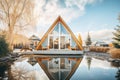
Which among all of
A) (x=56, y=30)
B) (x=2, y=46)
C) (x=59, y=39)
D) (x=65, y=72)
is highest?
(x=56, y=30)

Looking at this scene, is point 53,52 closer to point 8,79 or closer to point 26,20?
point 26,20

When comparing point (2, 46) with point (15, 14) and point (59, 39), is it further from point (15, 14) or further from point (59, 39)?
point (59, 39)

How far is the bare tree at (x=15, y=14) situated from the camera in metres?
17.2

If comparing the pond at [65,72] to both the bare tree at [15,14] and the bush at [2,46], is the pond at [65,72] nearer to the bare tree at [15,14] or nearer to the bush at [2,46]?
the bush at [2,46]

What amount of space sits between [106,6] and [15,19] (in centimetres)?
1341

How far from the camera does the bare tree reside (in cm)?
1719

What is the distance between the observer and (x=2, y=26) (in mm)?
17000

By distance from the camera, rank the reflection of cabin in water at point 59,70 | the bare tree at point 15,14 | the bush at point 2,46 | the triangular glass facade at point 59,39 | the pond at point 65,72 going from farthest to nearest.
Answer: the triangular glass facade at point 59,39 < the bare tree at point 15,14 < the bush at point 2,46 < the reflection of cabin in water at point 59,70 < the pond at point 65,72

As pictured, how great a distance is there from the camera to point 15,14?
1766 cm

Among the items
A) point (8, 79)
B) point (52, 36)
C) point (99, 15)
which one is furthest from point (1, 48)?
point (99, 15)

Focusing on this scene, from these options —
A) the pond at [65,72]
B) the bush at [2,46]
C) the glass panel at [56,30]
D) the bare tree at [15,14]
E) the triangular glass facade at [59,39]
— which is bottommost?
the pond at [65,72]

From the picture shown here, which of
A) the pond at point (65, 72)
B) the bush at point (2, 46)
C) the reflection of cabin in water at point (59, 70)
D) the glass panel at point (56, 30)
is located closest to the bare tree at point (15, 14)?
the glass panel at point (56, 30)

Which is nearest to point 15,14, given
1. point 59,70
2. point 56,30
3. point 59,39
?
point 56,30

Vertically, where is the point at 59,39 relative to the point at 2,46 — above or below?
above
